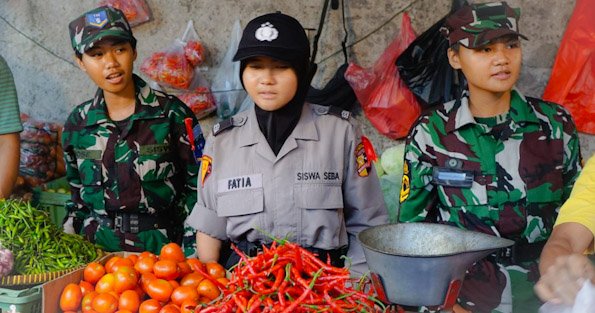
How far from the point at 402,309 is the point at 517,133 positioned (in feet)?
3.33

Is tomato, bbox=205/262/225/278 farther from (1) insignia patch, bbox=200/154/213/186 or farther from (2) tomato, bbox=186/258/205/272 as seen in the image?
(1) insignia patch, bbox=200/154/213/186

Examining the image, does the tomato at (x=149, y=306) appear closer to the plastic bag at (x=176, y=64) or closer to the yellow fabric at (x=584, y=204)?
the yellow fabric at (x=584, y=204)

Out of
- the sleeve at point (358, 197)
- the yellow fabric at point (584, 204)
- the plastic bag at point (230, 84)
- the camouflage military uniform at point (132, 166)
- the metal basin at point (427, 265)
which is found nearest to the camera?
the metal basin at point (427, 265)

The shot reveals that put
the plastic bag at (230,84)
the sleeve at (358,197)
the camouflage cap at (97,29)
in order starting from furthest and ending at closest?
1. the plastic bag at (230,84)
2. the camouflage cap at (97,29)
3. the sleeve at (358,197)

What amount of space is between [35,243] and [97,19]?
1.12m

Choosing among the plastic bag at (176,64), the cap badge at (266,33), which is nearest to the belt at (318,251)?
the cap badge at (266,33)

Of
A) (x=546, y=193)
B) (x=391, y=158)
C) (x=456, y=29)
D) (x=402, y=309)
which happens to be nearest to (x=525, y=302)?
(x=546, y=193)

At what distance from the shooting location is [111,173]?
312 centimetres

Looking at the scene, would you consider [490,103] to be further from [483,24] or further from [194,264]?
[194,264]

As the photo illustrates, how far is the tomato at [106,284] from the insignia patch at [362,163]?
0.94 m

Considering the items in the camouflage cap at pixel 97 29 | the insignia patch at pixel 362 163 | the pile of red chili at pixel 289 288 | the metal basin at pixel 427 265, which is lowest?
the pile of red chili at pixel 289 288

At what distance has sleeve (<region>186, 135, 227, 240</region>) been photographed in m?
2.50

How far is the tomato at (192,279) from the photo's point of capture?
2182 mm

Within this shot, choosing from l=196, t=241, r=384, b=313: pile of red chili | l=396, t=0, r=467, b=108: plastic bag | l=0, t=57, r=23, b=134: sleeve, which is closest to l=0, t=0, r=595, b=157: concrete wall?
l=396, t=0, r=467, b=108: plastic bag
